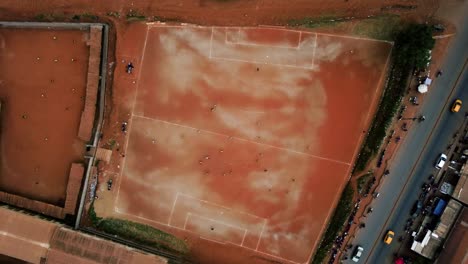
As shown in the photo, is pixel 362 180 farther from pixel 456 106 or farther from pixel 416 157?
pixel 456 106

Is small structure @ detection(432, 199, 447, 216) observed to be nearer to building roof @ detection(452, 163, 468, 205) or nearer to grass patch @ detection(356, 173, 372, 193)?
building roof @ detection(452, 163, 468, 205)

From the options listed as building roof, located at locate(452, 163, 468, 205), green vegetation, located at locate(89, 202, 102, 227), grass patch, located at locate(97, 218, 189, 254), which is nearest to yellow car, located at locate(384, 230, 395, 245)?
building roof, located at locate(452, 163, 468, 205)

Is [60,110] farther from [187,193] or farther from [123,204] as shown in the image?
[187,193]

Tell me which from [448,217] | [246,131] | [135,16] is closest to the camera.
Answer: [448,217]

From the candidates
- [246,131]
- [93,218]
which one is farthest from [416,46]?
[93,218]

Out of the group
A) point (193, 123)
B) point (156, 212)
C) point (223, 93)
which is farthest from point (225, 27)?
point (156, 212)

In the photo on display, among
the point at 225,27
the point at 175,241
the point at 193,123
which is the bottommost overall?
the point at 175,241
